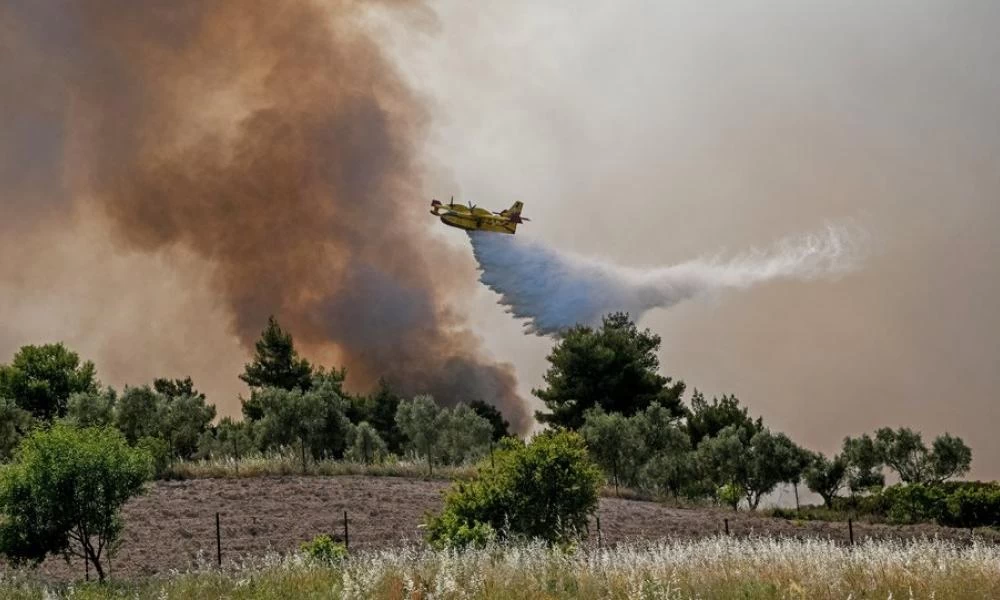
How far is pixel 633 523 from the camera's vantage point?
37.6m

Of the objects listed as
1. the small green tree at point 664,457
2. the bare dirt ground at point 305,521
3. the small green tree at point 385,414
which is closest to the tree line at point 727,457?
the small green tree at point 664,457

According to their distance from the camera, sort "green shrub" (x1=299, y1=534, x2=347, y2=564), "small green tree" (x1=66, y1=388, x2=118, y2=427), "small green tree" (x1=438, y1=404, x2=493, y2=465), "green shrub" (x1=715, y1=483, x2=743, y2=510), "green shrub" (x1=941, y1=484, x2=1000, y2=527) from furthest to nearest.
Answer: "small green tree" (x1=438, y1=404, x2=493, y2=465) → "green shrub" (x1=715, y1=483, x2=743, y2=510) → "small green tree" (x1=66, y1=388, x2=118, y2=427) → "green shrub" (x1=941, y1=484, x2=1000, y2=527) → "green shrub" (x1=299, y1=534, x2=347, y2=564)

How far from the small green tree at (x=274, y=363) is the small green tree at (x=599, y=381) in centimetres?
2391

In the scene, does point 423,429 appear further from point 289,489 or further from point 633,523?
point 633,523

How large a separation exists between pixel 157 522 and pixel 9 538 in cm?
971

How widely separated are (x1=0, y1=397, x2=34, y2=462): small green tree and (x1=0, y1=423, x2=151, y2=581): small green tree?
129 ft

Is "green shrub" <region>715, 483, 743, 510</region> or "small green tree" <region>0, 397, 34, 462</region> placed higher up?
"small green tree" <region>0, 397, 34, 462</region>

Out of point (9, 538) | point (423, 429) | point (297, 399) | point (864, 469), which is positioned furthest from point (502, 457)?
point (864, 469)

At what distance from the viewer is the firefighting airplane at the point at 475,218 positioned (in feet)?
214

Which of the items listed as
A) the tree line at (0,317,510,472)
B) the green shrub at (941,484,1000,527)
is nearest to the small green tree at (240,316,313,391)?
the tree line at (0,317,510,472)

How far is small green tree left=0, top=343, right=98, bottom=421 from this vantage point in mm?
75125

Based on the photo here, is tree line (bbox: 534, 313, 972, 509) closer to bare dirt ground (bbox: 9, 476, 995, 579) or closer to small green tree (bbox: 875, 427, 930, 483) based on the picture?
small green tree (bbox: 875, 427, 930, 483)

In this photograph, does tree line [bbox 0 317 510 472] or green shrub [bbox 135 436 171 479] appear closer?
green shrub [bbox 135 436 171 479]

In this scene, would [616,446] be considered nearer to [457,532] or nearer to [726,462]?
[726,462]
